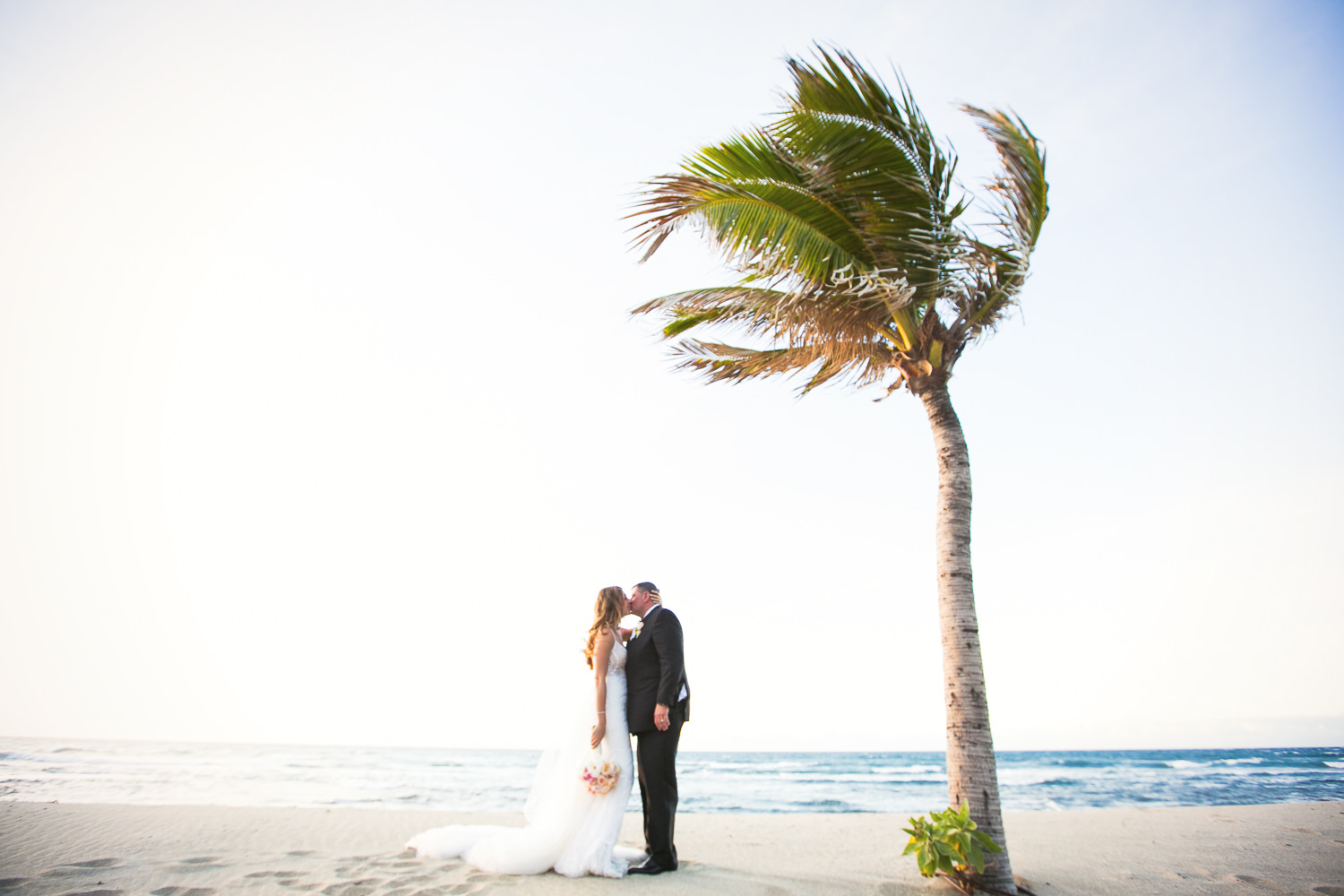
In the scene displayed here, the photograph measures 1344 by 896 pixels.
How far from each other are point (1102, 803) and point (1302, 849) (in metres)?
12.8

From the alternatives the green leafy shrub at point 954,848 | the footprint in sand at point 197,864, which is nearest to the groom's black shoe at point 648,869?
the green leafy shrub at point 954,848

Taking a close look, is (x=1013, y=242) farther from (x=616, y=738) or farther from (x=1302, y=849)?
(x=1302, y=849)

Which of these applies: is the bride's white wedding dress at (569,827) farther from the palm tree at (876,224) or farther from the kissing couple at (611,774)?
the palm tree at (876,224)

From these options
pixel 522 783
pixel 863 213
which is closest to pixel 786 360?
pixel 863 213

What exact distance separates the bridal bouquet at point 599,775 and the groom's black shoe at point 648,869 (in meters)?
0.59

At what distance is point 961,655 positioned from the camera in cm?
507

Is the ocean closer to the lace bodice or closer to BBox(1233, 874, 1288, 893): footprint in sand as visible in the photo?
the lace bodice

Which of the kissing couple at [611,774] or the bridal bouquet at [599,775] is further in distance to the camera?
the bridal bouquet at [599,775]

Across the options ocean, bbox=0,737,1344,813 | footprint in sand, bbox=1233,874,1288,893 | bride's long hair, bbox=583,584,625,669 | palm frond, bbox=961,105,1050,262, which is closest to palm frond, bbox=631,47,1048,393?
palm frond, bbox=961,105,1050,262

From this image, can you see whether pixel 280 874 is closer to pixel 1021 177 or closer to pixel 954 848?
pixel 954 848

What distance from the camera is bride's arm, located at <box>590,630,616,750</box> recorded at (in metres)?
5.27

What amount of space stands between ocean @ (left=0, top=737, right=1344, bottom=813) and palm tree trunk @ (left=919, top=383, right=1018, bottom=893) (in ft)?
34.6

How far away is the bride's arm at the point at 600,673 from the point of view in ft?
17.3

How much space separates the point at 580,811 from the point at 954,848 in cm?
272
